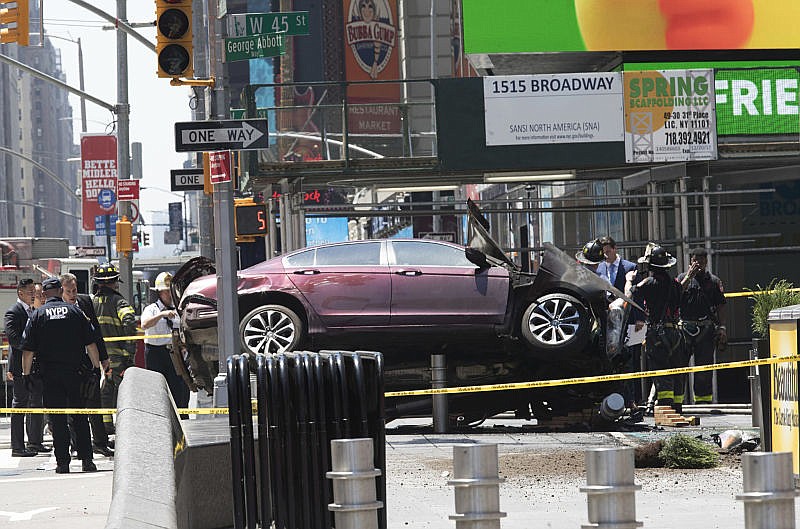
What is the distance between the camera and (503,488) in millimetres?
10148

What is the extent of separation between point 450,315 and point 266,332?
1859 millimetres

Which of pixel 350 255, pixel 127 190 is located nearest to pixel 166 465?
pixel 350 255

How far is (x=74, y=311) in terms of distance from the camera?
13.1m

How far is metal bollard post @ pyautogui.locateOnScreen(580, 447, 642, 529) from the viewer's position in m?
4.78

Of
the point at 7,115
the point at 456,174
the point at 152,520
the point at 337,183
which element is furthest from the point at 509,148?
the point at 7,115

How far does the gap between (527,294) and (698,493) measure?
5053 millimetres

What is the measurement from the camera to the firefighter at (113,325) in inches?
611

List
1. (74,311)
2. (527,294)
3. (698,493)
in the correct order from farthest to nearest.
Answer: (527,294) → (74,311) → (698,493)

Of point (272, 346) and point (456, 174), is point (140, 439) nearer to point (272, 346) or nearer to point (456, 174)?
point (272, 346)

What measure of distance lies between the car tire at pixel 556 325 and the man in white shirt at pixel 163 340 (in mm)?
4021

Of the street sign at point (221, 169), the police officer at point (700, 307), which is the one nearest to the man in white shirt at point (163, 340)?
the street sign at point (221, 169)

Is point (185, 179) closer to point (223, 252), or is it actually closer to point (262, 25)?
point (262, 25)

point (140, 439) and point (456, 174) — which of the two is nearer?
point (140, 439)

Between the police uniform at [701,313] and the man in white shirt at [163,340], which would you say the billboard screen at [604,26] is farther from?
the man in white shirt at [163,340]
